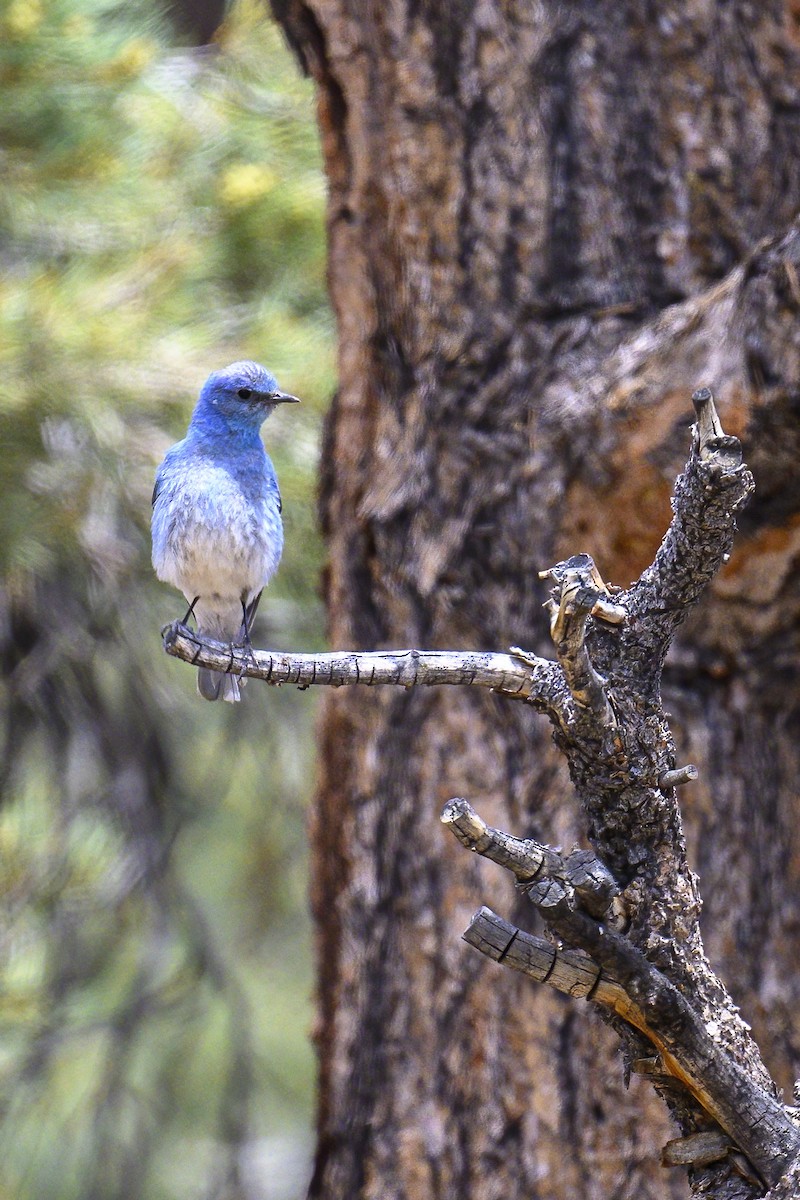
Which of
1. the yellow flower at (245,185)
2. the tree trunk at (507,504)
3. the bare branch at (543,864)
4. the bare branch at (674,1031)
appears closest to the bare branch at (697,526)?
the bare branch at (543,864)

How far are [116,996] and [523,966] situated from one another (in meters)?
3.38

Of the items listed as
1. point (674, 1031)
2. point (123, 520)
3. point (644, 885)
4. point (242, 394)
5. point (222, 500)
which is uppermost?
point (123, 520)

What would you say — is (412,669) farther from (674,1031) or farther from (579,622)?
(674,1031)

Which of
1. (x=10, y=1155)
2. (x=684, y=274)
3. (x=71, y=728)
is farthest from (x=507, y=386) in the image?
(x=10, y=1155)

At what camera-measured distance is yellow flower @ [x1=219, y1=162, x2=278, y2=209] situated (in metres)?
4.17

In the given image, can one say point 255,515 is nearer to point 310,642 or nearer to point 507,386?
point 507,386

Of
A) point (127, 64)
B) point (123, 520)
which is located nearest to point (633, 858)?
point (123, 520)

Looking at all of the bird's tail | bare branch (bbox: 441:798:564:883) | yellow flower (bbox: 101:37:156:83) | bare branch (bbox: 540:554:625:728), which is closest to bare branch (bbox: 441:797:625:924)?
bare branch (bbox: 441:798:564:883)

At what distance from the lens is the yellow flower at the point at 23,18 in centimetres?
364

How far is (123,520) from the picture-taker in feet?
13.8

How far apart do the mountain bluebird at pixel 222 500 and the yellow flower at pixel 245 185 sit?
5.38 ft

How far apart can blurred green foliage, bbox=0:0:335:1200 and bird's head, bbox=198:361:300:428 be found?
1026 millimetres

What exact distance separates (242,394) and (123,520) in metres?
1.59

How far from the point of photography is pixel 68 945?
14.2 ft
